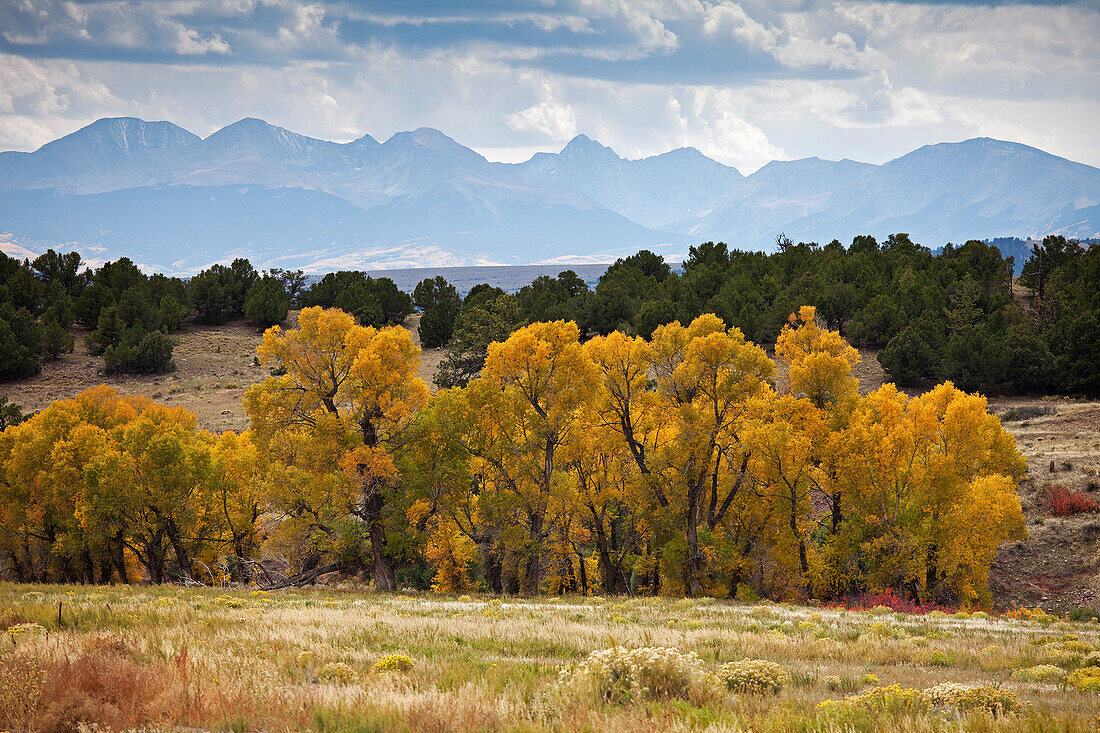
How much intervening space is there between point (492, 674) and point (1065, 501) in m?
48.9

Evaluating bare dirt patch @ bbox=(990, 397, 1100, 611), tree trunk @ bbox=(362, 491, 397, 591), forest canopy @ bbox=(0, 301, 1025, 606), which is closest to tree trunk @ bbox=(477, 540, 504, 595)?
forest canopy @ bbox=(0, 301, 1025, 606)

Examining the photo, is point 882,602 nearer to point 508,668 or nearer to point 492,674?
point 508,668

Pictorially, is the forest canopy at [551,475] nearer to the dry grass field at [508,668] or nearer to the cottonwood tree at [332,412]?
the cottonwood tree at [332,412]

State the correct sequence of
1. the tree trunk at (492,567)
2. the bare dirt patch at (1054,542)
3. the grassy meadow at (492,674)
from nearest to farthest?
the grassy meadow at (492,674)
the tree trunk at (492,567)
the bare dirt patch at (1054,542)

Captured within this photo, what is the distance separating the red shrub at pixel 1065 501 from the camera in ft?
153

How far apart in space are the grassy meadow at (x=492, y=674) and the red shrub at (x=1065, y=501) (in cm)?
3226

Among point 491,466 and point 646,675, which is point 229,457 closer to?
point 491,466

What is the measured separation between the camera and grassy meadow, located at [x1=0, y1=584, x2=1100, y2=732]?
28.8ft

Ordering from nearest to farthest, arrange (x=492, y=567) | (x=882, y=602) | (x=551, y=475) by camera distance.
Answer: (x=551, y=475), (x=882, y=602), (x=492, y=567)

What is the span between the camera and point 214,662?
1143 centimetres

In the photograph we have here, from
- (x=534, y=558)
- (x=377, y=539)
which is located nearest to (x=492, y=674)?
(x=377, y=539)

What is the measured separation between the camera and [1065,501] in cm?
4725

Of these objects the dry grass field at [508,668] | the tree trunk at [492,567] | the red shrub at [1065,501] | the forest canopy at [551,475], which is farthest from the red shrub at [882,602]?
the red shrub at [1065,501]

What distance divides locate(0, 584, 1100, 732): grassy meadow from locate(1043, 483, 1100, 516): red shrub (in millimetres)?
32260
